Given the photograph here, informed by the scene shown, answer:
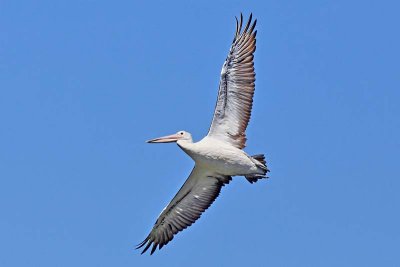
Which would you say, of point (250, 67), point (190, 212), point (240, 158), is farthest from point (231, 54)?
point (190, 212)

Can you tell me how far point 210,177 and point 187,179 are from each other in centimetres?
53

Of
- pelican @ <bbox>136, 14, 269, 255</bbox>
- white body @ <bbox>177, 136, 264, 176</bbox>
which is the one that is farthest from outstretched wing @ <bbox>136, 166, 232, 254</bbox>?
white body @ <bbox>177, 136, 264, 176</bbox>

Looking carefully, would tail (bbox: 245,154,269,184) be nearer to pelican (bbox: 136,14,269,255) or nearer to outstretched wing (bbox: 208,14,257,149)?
pelican (bbox: 136,14,269,255)

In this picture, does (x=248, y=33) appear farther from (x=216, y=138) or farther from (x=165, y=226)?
(x=165, y=226)

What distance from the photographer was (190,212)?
87.5 ft

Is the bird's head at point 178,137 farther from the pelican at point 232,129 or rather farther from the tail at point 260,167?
the tail at point 260,167

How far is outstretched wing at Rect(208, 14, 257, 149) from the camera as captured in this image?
82.0 ft

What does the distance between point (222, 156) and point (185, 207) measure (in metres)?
2.40

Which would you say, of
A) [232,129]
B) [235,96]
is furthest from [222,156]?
[235,96]

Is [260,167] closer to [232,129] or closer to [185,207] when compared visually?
[232,129]

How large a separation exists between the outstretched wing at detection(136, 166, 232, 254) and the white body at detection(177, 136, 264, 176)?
124 centimetres

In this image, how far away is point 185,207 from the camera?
26.6 meters

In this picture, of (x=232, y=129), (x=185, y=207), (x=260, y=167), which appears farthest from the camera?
(x=185, y=207)

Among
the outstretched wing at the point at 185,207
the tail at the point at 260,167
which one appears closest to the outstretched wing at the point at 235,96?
the tail at the point at 260,167
